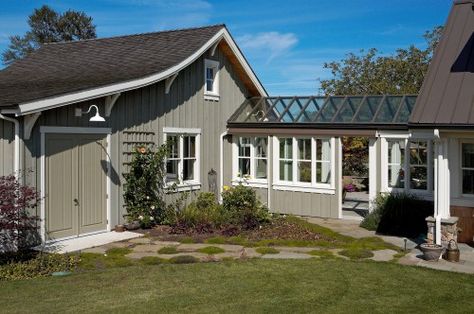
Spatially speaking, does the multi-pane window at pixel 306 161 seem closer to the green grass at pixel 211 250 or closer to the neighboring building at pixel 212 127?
the neighboring building at pixel 212 127

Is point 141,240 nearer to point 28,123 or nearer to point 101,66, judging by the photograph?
point 28,123

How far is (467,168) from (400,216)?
2.48 metres

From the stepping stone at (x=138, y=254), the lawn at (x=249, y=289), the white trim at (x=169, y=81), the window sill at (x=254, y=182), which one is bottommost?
the lawn at (x=249, y=289)

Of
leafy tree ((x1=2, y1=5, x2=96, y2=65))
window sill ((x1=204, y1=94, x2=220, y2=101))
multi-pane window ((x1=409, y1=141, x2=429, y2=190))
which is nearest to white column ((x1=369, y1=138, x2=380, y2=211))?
multi-pane window ((x1=409, y1=141, x2=429, y2=190))

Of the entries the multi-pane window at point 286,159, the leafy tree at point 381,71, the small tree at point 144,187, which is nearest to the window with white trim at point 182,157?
the small tree at point 144,187

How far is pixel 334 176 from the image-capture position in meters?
14.9

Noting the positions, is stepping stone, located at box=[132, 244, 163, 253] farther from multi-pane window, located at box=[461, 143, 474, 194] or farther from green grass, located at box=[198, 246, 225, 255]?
multi-pane window, located at box=[461, 143, 474, 194]

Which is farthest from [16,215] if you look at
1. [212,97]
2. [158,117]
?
[212,97]

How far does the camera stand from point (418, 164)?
1393cm

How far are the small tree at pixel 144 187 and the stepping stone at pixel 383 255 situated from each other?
225 inches

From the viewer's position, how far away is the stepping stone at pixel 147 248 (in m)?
10.4

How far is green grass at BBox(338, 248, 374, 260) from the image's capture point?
985cm

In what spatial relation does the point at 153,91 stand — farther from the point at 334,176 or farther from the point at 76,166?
the point at 334,176

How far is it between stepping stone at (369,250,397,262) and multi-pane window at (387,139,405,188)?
170 inches
